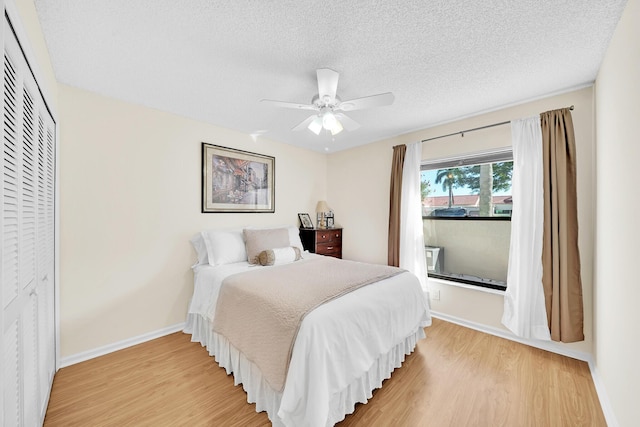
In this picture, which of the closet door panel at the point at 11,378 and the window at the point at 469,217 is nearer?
the closet door panel at the point at 11,378

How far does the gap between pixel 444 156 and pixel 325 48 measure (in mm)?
2128

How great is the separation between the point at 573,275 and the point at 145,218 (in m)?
4.16

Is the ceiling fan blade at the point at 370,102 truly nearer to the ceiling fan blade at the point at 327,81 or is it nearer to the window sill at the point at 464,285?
the ceiling fan blade at the point at 327,81

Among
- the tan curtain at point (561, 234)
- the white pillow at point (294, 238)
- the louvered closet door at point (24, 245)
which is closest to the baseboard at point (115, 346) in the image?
the louvered closet door at point (24, 245)

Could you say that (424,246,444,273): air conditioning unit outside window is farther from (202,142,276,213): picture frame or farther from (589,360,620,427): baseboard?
(202,142,276,213): picture frame

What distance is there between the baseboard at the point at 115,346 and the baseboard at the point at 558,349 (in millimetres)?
3179

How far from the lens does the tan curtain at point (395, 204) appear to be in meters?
3.46

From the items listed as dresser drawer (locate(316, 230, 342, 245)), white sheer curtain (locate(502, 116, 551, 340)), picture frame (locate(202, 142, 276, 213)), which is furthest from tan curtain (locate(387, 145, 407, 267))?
picture frame (locate(202, 142, 276, 213))

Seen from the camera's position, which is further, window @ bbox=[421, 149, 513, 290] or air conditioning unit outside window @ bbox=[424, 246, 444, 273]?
air conditioning unit outside window @ bbox=[424, 246, 444, 273]

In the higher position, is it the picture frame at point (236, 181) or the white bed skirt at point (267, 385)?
the picture frame at point (236, 181)

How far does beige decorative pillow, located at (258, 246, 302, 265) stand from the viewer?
2.77 metres

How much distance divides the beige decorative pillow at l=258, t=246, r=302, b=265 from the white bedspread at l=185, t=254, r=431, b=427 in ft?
1.40

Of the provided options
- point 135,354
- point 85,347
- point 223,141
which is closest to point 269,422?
point 135,354

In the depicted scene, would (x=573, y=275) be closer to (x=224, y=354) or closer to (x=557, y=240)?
(x=557, y=240)
